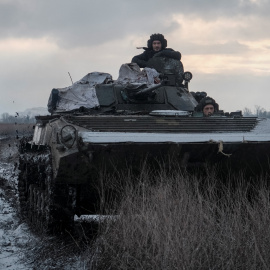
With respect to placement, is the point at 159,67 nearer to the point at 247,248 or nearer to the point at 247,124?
the point at 247,124

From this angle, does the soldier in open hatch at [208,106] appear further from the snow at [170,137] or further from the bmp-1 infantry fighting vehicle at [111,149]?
the snow at [170,137]

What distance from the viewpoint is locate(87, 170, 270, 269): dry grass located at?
3973mm

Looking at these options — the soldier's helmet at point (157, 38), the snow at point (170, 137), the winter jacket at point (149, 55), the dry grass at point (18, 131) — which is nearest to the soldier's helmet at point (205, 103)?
the snow at point (170, 137)

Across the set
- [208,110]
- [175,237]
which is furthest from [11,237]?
[208,110]

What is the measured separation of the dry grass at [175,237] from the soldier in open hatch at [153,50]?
4706 mm

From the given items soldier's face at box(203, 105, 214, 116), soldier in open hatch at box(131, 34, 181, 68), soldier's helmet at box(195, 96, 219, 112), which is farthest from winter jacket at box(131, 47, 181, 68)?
soldier's face at box(203, 105, 214, 116)

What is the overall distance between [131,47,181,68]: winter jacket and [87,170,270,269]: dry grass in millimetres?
4643

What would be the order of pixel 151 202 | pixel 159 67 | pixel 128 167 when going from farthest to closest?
1. pixel 159 67
2. pixel 128 167
3. pixel 151 202

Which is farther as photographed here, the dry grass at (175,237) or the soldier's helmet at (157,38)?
the soldier's helmet at (157,38)

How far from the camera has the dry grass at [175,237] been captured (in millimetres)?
3973

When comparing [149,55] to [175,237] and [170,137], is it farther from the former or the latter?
[175,237]

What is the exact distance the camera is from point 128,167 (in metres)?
5.70

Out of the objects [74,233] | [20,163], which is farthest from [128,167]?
[20,163]

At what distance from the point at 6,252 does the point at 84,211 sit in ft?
3.58
